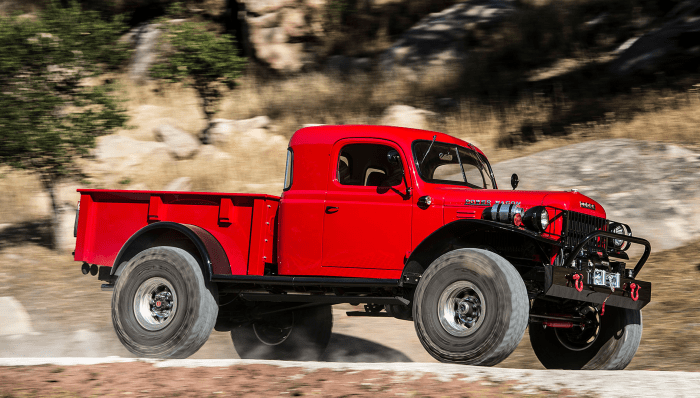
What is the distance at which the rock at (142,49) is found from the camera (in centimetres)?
2664

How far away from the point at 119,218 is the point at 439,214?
3.20m

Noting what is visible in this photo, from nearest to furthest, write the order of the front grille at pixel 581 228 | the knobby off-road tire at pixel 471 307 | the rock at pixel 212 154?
the knobby off-road tire at pixel 471 307 < the front grille at pixel 581 228 < the rock at pixel 212 154

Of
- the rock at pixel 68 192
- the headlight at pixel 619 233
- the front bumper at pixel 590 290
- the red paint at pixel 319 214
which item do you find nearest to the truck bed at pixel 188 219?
the red paint at pixel 319 214

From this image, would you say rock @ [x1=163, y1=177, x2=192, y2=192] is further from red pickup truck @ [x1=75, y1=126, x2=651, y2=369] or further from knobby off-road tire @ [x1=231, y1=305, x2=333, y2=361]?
red pickup truck @ [x1=75, y1=126, x2=651, y2=369]

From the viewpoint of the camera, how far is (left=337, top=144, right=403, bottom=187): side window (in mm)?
6629

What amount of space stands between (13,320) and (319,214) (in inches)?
200

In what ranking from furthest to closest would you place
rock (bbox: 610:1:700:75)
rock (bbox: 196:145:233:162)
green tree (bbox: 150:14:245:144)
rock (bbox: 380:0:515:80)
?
rock (bbox: 380:0:515:80)
green tree (bbox: 150:14:245:144)
rock (bbox: 196:145:233:162)
rock (bbox: 610:1:700:75)

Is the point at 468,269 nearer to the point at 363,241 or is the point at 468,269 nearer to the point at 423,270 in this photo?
the point at 423,270

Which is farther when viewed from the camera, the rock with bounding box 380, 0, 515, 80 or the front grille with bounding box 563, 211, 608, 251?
the rock with bounding box 380, 0, 515, 80

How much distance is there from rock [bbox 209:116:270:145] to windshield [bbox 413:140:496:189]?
49.4ft

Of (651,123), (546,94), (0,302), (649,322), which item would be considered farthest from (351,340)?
(546,94)

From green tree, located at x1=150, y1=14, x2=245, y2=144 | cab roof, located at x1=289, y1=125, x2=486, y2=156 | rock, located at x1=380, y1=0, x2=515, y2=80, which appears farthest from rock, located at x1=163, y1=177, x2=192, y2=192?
cab roof, located at x1=289, y1=125, x2=486, y2=156

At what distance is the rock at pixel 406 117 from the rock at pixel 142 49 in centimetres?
1018

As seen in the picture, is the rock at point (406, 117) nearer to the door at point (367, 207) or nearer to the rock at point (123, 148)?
the rock at point (123, 148)
